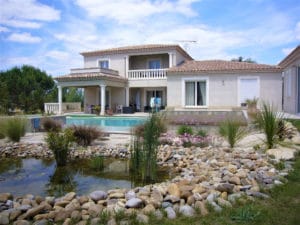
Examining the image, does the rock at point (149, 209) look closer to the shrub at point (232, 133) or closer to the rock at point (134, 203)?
the rock at point (134, 203)

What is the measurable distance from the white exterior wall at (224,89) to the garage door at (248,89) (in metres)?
0.31

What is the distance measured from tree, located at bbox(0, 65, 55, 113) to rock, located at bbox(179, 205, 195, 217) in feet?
96.4

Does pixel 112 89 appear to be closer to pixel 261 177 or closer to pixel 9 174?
pixel 9 174

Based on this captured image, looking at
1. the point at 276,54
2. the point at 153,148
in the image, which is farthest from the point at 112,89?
the point at 153,148

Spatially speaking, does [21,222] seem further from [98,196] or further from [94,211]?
[98,196]

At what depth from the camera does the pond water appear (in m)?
6.01

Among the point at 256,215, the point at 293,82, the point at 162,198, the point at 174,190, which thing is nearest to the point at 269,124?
the point at 174,190

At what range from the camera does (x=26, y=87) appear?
33.9 m

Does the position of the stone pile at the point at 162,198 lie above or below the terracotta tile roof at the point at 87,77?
below

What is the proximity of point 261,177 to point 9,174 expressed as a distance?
Result: 20.1 ft

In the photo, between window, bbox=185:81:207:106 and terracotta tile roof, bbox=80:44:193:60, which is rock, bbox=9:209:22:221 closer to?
window, bbox=185:81:207:106

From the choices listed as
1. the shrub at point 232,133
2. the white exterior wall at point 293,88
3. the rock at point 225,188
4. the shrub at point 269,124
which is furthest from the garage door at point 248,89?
the rock at point 225,188

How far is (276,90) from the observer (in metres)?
22.1

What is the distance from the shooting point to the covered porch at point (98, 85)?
81.4 ft
